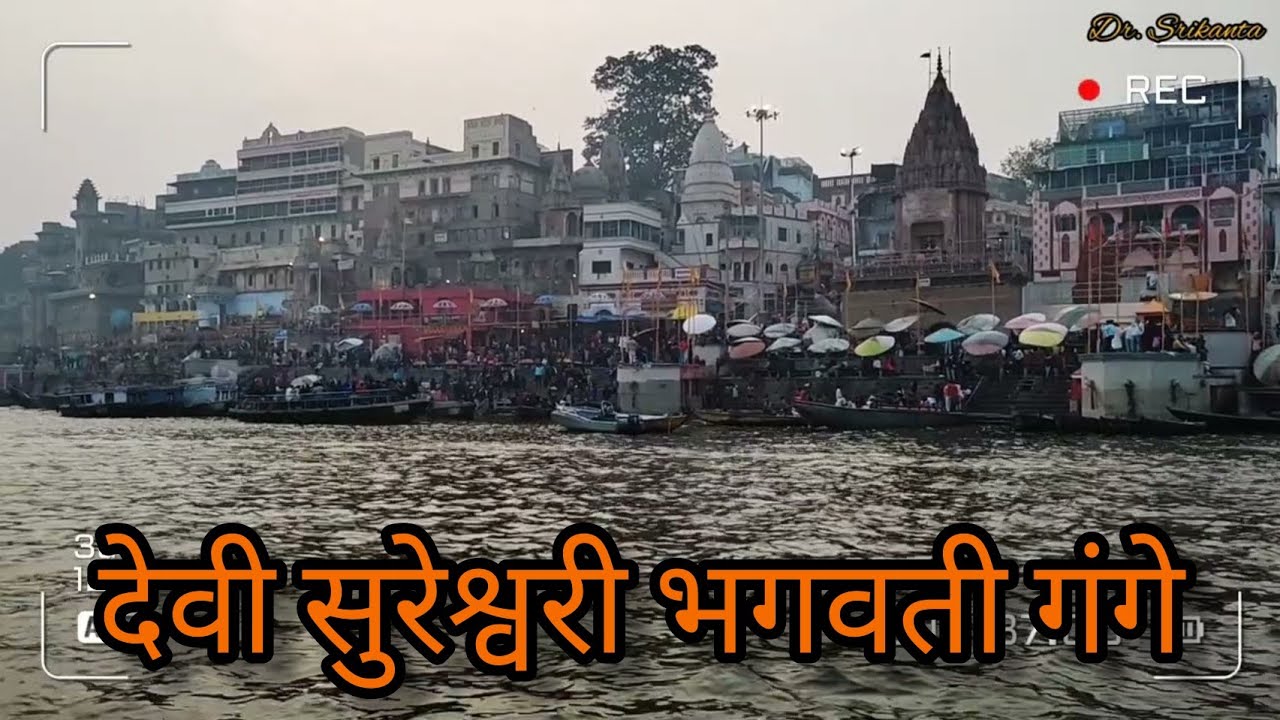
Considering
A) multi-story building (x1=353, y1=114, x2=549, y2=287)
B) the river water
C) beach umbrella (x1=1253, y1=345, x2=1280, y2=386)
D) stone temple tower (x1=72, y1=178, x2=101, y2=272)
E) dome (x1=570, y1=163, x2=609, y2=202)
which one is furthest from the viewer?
stone temple tower (x1=72, y1=178, x2=101, y2=272)

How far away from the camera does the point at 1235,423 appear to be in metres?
28.7

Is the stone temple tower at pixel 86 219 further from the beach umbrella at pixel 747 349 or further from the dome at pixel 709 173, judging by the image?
the beach umbrella at pixel 747 349

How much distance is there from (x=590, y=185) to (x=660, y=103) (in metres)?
10.9

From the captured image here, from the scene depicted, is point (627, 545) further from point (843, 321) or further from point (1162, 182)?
point (1162, 182)

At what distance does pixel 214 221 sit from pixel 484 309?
109ft

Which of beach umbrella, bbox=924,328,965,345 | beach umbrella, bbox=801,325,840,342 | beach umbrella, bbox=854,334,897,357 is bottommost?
beach umbrella, bbox=854,334,897,357

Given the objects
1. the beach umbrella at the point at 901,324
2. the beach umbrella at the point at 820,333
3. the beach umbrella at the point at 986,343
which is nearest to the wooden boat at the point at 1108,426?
the beach umbrella at the point at 986,343

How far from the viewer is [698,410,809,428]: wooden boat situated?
109 ft

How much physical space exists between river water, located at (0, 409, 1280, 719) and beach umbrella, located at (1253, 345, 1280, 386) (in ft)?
23.8

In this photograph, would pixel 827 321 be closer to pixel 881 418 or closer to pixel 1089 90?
pixel 881 418

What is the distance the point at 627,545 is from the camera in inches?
509

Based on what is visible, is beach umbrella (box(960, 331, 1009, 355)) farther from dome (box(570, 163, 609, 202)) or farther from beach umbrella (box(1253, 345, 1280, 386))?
dome (box(570, 163, 609, 202))

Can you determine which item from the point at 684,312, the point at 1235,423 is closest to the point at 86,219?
the point at 684,312

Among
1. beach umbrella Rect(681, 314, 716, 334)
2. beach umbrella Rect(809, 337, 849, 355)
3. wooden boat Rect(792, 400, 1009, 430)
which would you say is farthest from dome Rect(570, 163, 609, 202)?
wooden boat Rect(792, 400, 1009, 430)
